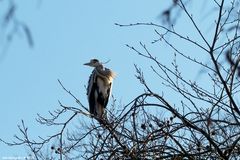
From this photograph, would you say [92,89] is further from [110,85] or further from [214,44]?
[214,44]

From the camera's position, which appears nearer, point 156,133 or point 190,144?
point 156,133

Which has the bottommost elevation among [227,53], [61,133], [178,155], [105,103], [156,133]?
[227,53]

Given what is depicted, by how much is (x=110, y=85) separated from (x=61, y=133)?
5.19m

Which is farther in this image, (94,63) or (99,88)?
(94,63)

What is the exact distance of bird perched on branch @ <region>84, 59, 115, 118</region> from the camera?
8836 mm

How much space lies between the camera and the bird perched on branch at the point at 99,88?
8836 millimetres

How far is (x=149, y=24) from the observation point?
3344 millimetres

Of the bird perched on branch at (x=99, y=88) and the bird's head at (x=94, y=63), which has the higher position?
the bird's head at (x=94, y=63)

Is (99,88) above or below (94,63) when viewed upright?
below

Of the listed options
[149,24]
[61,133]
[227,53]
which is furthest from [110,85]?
[227,53]

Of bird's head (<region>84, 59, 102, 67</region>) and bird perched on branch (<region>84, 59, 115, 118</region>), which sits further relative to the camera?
bird's head (<region>84, 59, 102, 67</region>)

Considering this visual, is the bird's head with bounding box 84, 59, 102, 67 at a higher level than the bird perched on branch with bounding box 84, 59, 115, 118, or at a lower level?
higher

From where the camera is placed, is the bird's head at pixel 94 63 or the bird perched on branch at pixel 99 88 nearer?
the bird perched on branch at pixel 99 88

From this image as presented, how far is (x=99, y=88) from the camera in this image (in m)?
8.91
